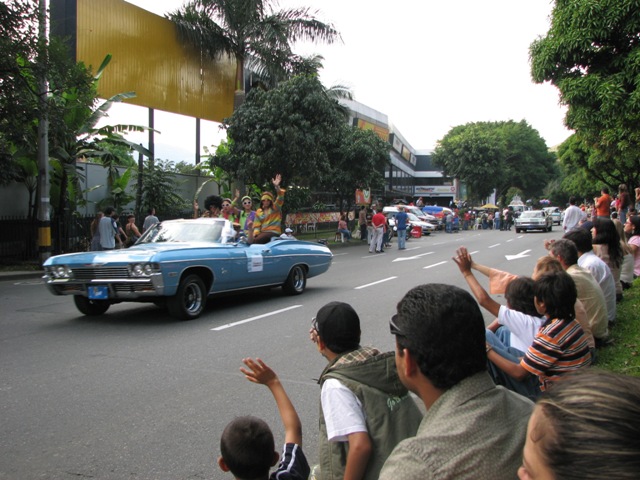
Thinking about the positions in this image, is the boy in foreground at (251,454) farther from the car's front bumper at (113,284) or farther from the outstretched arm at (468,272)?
the car's front bumper at (113,284)

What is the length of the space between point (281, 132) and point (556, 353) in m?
19.5

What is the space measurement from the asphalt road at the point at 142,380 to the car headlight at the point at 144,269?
80 centimetres

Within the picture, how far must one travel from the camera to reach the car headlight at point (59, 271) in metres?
8.64

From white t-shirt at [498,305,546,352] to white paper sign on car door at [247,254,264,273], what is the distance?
6.11 meters

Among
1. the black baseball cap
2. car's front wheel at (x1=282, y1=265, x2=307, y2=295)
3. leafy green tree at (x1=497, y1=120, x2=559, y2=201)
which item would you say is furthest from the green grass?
leafy green tree at (x1=497, y1=120, x2=559, y2=201)

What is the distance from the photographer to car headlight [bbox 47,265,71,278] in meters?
8.64

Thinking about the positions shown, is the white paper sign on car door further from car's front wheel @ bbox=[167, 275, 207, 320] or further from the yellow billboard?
the yellow billboard

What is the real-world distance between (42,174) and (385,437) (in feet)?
53.3

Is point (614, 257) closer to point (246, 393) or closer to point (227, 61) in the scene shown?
point (246, 393)

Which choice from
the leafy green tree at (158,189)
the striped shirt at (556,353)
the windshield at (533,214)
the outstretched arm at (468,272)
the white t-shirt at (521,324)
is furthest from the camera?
the windshield at (533,214)

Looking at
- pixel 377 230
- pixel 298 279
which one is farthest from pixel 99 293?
pixel 377 230

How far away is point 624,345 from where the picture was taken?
21.6 feet

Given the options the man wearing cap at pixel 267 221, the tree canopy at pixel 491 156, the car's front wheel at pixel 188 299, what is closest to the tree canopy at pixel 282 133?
the man wearing cap at pixel 267 221

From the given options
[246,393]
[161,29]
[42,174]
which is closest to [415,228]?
[161,29]
